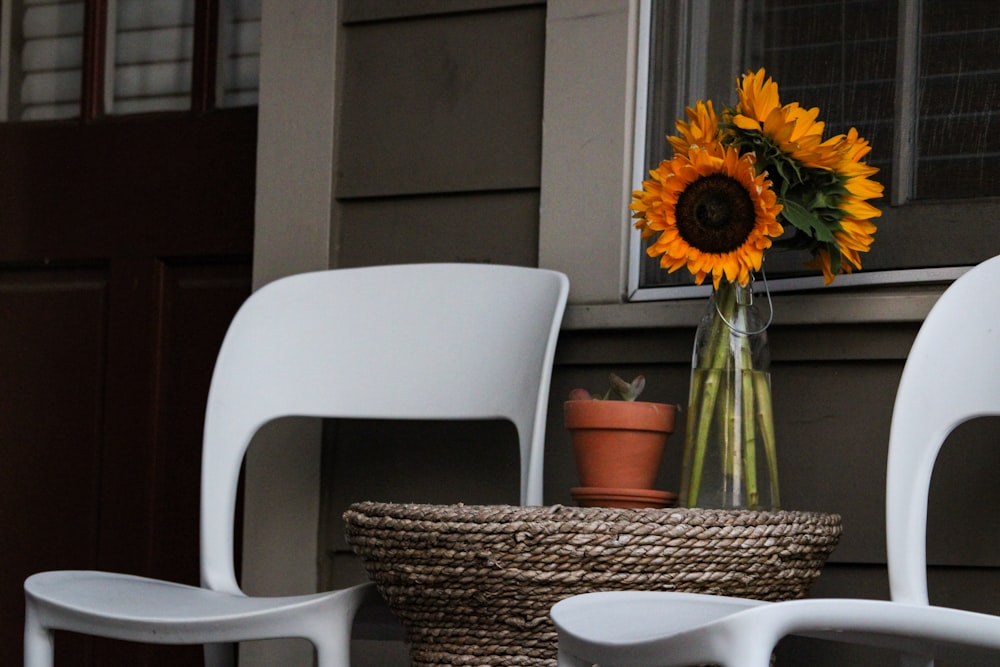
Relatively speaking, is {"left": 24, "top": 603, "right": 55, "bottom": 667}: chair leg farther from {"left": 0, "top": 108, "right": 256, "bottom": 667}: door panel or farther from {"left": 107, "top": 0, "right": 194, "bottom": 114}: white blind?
{"left": 107, "top": 0, "right": 194, "bottom": 114}: white blind

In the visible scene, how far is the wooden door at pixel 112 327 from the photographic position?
7.14 ft

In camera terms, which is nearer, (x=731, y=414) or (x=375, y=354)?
(x=731, y=414)

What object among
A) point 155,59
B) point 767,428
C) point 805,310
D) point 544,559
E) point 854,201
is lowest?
point 544,559

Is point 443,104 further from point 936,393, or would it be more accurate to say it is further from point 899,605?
point 899,605

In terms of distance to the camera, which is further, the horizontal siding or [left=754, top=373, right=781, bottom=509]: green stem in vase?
the horizontal siding

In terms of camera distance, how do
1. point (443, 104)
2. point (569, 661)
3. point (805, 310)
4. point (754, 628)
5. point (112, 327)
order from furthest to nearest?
1. point (112, 327)
2. point (443, 104)
3. point (805, 310)
4. point (569, 661)
5. point (754, 628)

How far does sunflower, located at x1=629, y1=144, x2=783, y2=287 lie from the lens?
1.39 metres

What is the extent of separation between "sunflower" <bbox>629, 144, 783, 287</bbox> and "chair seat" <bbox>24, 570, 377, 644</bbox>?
514 mm

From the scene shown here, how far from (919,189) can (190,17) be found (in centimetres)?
133

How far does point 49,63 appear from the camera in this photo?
2373 mm

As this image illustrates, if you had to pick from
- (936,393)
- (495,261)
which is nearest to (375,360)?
(495,261)

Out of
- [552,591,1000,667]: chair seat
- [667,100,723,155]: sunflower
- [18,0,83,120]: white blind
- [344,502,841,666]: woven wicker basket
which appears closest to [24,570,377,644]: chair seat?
[344,502,841,666]: woven wicker basket

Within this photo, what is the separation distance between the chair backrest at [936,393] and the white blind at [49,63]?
1609mm

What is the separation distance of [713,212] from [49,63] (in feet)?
4.85
